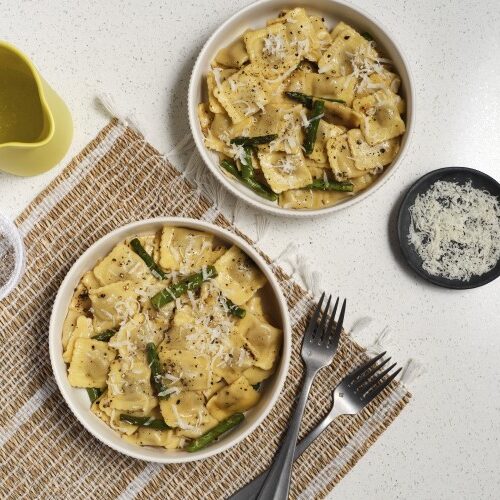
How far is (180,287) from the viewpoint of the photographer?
2150 millimetres

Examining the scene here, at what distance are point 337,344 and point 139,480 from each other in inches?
32.2

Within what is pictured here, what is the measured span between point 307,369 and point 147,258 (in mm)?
657

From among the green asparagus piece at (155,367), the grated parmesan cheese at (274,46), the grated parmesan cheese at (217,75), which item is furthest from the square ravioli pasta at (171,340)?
the grated parmesan cheese at (274,46)

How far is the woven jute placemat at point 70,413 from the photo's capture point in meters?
2.29

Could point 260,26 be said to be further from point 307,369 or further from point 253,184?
point 307,369

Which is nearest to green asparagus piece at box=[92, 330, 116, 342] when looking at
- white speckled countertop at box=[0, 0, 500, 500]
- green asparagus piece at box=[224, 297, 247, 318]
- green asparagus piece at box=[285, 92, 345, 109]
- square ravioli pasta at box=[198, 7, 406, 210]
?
green asparagus piece at box=[224, 297, 247, 318]

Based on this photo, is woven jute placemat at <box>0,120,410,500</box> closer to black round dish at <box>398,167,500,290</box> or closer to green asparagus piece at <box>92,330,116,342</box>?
green asparagus piece at <box>92,330,116,342</box>

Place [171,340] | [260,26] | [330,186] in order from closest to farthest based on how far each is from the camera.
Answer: [171,340] < [330,186] < [260,26]

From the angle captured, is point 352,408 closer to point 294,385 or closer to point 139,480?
point 294,385

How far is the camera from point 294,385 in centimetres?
232

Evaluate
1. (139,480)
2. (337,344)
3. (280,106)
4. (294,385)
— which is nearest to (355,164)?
(280,106)

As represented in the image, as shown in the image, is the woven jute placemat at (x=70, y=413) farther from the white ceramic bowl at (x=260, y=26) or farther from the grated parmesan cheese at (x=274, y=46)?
the grated parmesan cheese at (x=274, y=46)

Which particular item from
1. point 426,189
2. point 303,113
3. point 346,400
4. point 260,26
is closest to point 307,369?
point 346,400

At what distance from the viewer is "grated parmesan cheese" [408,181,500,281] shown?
2.34m
